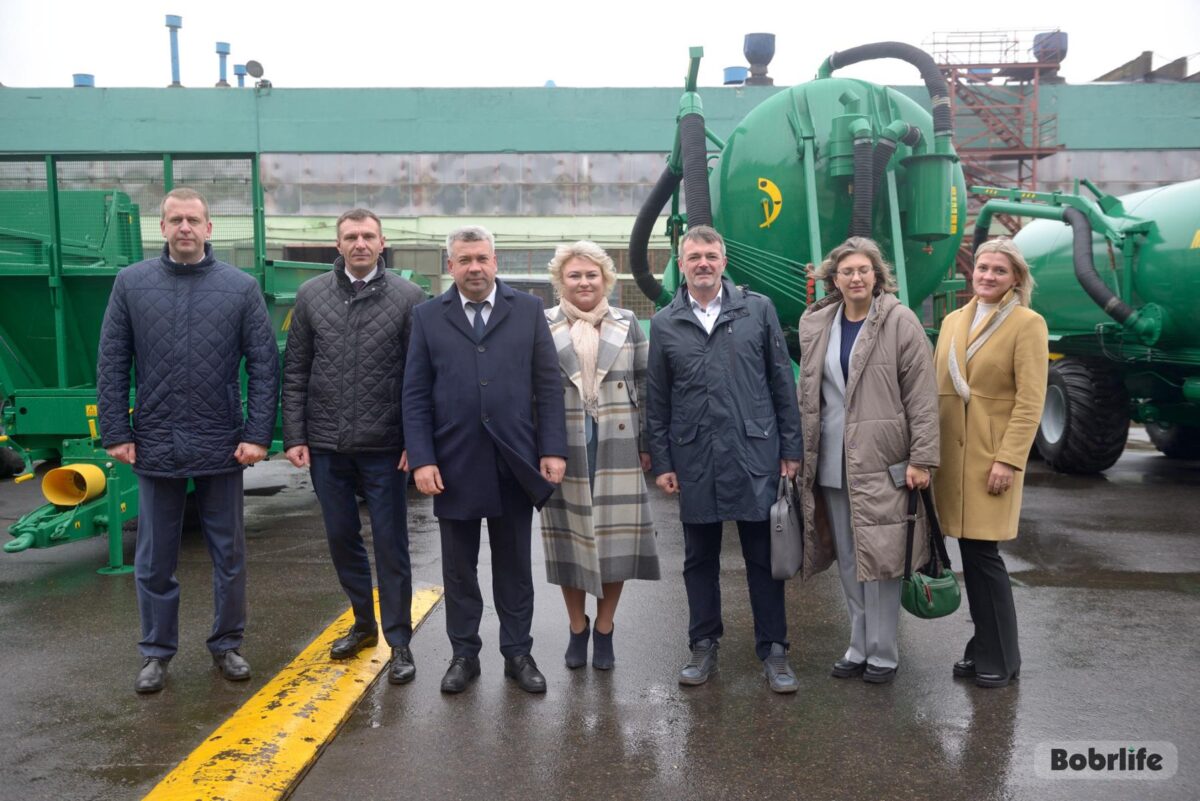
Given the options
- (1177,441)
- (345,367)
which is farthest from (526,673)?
(1177,441)

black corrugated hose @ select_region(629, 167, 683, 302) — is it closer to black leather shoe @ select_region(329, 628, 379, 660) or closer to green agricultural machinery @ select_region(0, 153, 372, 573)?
green agricultural machinery @ select_region(0, 153, 372, 573)

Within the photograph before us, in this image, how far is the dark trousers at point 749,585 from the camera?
4.02 metres

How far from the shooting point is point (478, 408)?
3834 mm

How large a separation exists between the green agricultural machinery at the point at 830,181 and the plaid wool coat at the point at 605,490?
130 inches

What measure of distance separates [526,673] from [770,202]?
465 cm

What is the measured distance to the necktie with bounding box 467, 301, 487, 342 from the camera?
12.7 ft

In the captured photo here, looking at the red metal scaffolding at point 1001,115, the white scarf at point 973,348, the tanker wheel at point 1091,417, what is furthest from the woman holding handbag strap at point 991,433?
the red metal scaffolding at point 1001,115

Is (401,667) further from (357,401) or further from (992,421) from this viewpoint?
(992,421)

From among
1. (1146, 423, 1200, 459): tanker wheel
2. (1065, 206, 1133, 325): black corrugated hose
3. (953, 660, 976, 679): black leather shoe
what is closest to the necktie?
(953, 660, 976, 679): black leather shoe

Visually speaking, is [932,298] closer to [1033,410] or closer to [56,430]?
[1033,410]

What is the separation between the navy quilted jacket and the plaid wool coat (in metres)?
1.24

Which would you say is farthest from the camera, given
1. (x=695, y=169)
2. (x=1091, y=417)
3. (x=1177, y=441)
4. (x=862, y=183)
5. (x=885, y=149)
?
(x=1177, y=441)

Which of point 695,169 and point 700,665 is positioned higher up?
point 695,169

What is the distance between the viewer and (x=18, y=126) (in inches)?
1013
